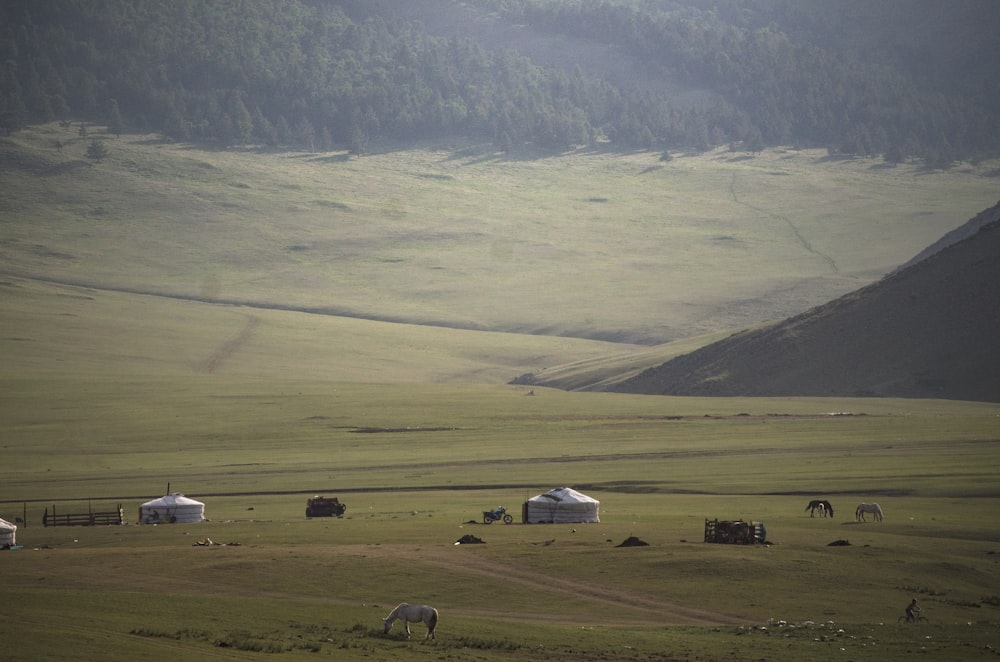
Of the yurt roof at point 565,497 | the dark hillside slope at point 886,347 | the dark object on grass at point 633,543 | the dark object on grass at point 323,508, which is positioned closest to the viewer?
the dark object on grass at point 633,543

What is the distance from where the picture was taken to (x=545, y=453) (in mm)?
80125

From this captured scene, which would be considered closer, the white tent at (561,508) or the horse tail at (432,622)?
the horse tail at (432,622)

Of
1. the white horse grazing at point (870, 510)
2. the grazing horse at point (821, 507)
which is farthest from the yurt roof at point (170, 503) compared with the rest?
the white horse grazing at point (870, 510)

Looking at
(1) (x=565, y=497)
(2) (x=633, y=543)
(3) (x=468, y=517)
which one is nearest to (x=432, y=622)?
(2) (x=633, y=543)

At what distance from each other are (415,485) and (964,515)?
2730cm

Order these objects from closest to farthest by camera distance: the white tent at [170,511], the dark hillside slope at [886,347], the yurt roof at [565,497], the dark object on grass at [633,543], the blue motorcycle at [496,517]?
the dark object on grass at [633,543]
the blue motorcycle at [496,517]
the yurt roof at [565,497]
the white tent at [170,511]
the dark hillside slope at [886,347]

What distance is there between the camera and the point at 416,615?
30.7 metres

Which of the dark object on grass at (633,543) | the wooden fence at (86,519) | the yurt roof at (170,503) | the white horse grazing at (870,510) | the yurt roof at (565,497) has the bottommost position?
the dark object on grass at (633,543)

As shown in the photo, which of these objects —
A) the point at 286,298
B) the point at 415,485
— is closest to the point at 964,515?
the point at 415,485

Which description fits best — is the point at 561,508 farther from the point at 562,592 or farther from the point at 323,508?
the point at 562,592

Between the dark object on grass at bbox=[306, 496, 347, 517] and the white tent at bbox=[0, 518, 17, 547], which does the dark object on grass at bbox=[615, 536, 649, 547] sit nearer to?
the dark object on grass at bbox=[306, 496, 347, 517]

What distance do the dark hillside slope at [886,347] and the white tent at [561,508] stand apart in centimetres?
6297

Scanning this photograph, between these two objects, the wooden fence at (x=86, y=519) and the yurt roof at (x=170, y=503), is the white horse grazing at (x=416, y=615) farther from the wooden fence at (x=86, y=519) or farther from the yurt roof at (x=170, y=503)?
the wooden fence at (x=86, y=519)

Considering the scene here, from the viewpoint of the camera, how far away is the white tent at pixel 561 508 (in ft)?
170
